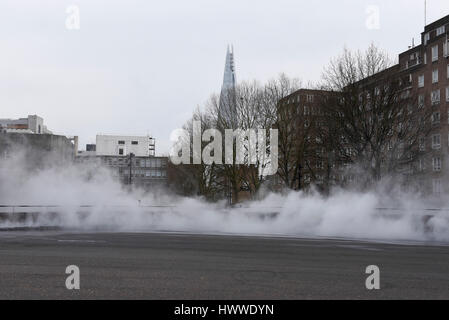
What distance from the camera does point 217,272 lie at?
9.34 meters

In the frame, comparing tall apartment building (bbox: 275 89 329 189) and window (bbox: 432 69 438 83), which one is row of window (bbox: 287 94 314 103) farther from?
window (bbox: 432 69 438 83)

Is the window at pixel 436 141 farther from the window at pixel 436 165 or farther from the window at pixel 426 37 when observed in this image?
the window at pixel 426 37

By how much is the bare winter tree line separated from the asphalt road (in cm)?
2164

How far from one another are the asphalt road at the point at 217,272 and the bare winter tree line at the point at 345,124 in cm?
2164

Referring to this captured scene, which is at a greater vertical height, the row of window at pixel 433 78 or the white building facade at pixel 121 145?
the row of window at pixel 433 78

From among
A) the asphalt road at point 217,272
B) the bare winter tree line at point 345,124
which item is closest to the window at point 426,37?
the bare winter tree line at point 345,124

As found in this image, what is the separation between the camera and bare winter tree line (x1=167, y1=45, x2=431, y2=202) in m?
36.9

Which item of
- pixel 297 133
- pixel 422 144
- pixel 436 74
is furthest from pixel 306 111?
pixel 436 74

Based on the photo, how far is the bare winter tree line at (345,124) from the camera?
36.9 metres

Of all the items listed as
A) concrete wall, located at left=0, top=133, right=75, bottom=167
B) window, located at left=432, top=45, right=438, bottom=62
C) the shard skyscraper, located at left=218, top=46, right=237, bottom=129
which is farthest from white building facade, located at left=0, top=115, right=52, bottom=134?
concrete wall, located at left=0, top=133, right=75, bottom=167

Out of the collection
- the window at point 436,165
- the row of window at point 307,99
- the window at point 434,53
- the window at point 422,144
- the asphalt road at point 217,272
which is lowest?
the asphalt road at point 217,272

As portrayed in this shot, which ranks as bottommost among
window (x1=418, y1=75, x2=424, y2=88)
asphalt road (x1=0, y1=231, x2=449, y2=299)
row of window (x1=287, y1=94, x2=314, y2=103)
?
asphalt road (x1=0, y1=231, x2=449, y2=299)
